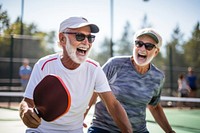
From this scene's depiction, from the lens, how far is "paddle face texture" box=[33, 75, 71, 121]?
249 cm

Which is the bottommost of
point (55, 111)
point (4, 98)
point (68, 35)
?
point (4, 98)

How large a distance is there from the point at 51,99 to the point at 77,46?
83 cm

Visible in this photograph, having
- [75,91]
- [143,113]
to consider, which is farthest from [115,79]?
[75,91]

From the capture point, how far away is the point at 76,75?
320 centimetres

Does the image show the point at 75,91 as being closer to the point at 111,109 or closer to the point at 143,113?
the point at 111,109

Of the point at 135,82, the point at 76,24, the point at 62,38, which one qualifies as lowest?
the point at 135,82

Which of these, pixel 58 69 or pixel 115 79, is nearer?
pixel 58 69

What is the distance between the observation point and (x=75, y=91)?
10.4 feet

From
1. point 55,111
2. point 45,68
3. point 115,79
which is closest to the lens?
point 55,111

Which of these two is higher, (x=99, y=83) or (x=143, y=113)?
(x=99, y=83)

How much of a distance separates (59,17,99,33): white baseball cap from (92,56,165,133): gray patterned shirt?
0.71 meters

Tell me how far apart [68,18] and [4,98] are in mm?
14119

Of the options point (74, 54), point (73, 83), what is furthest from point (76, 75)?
point (74, 54)

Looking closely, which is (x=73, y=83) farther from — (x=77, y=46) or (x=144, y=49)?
(x=144, y=49)
